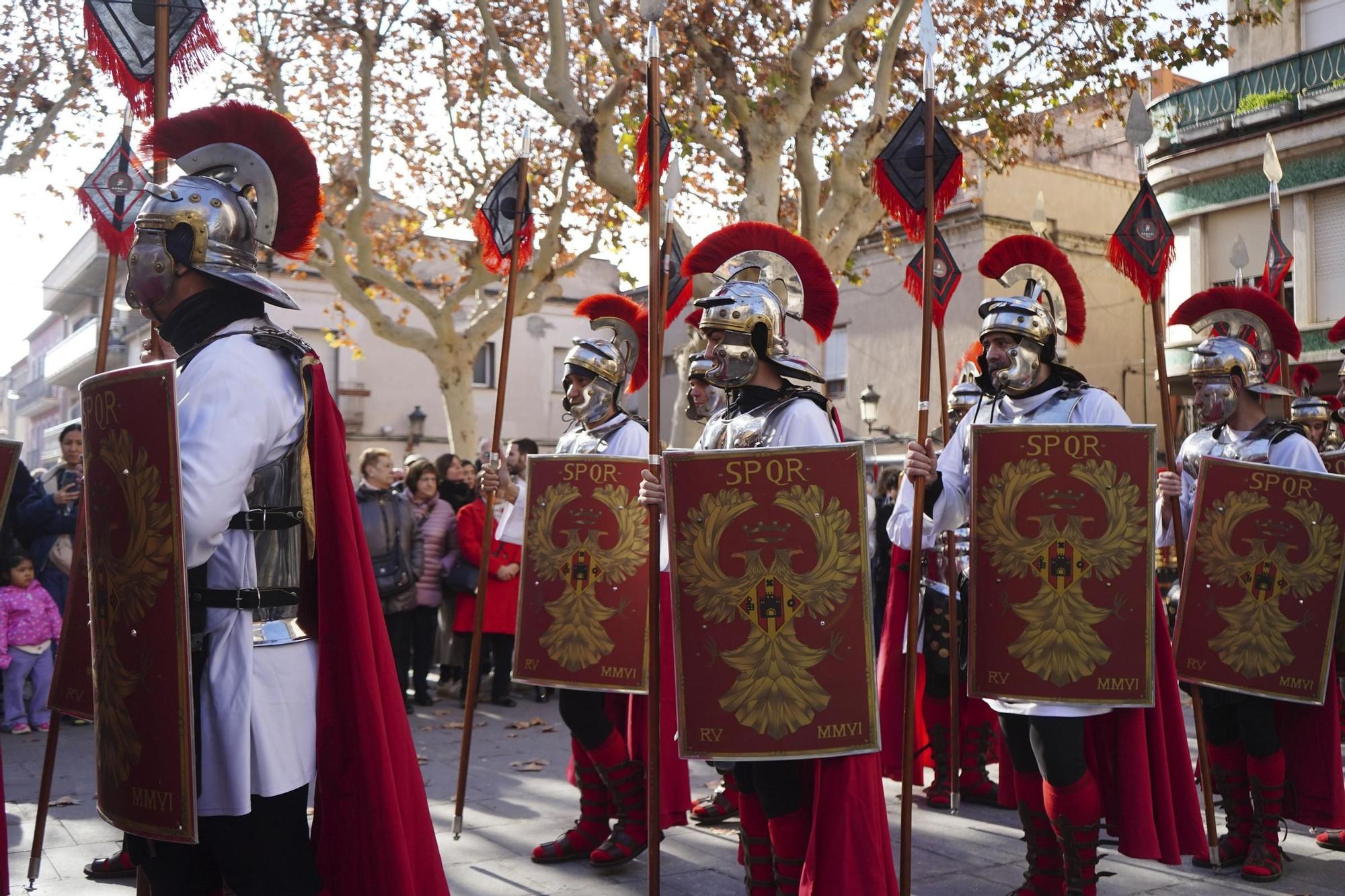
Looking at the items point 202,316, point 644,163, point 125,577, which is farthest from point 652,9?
point 125,577

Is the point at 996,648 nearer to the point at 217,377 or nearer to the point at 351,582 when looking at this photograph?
the point at 351,582

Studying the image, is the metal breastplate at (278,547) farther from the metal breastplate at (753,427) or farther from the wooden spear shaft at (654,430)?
the metal breastplate at (753,427)

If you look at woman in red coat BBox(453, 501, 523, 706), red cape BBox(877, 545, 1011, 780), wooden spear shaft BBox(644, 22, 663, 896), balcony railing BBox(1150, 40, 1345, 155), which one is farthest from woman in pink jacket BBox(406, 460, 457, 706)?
balcony railing BBox(1150, 40, 1345, 155)

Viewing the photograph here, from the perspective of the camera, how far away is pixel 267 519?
9.00ft

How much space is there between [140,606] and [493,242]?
145 inches

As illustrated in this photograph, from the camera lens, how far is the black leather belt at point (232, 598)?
104 inches

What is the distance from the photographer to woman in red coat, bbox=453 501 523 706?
9180mm

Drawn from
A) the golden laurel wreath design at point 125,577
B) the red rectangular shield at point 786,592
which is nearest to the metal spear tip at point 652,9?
the red rectangular shield at point 786,592

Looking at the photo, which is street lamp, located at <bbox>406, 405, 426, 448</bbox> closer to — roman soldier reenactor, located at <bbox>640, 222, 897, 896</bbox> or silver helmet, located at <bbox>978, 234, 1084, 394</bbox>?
silver helmet, located at <bbox>978, 234, 1084, 394</bbox>

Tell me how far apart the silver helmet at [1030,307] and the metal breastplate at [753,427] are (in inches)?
35.2

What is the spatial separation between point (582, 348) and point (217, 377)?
3.10 metres

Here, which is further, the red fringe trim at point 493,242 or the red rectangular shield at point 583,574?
the red fringe trim at point 493,242

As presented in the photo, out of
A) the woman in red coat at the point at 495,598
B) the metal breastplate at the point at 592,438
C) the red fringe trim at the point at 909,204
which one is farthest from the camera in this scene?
the woman in red coat at the point at 495,598

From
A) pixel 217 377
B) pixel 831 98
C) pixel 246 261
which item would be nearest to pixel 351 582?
pixel 217 377
